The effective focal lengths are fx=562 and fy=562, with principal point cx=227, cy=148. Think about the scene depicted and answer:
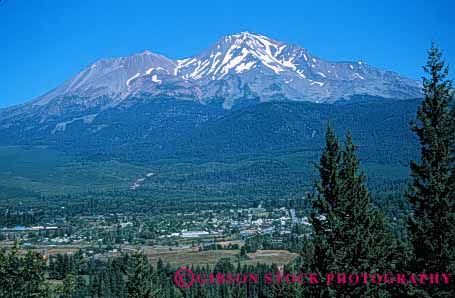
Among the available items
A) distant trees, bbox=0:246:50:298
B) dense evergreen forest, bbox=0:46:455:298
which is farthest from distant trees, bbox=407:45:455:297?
distant trees, bbox=0:246:50:298

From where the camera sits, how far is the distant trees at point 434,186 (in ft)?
50.8

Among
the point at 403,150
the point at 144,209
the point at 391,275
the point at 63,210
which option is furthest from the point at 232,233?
the point at 403,150

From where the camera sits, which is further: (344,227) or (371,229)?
(371,229)

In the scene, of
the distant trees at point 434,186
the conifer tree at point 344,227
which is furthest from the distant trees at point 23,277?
the distant trees at point 434,186

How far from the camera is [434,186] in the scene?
1561 centimetres

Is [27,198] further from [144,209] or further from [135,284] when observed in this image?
[135,284]

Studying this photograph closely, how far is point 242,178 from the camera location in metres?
178

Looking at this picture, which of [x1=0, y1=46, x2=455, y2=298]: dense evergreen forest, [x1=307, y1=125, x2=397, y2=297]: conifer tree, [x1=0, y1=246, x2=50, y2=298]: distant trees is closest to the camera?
[x1=0, y1=246, x2=50, y2=298]: distant trees

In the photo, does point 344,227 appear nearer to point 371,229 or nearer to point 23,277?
point 371,229

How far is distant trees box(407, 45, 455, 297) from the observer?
15.5 m

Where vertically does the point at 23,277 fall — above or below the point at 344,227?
below

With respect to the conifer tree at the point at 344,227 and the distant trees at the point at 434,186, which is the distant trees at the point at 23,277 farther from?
the distant trees at the point at 434,186

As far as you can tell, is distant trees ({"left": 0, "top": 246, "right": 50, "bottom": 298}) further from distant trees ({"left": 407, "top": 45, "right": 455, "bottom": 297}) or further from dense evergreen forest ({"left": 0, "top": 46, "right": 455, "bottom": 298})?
distant trees ({"left": 407, "top": 45, "right": 455, "bottom": 297})

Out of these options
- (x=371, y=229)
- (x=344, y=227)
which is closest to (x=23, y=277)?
(x=344, y=227)
